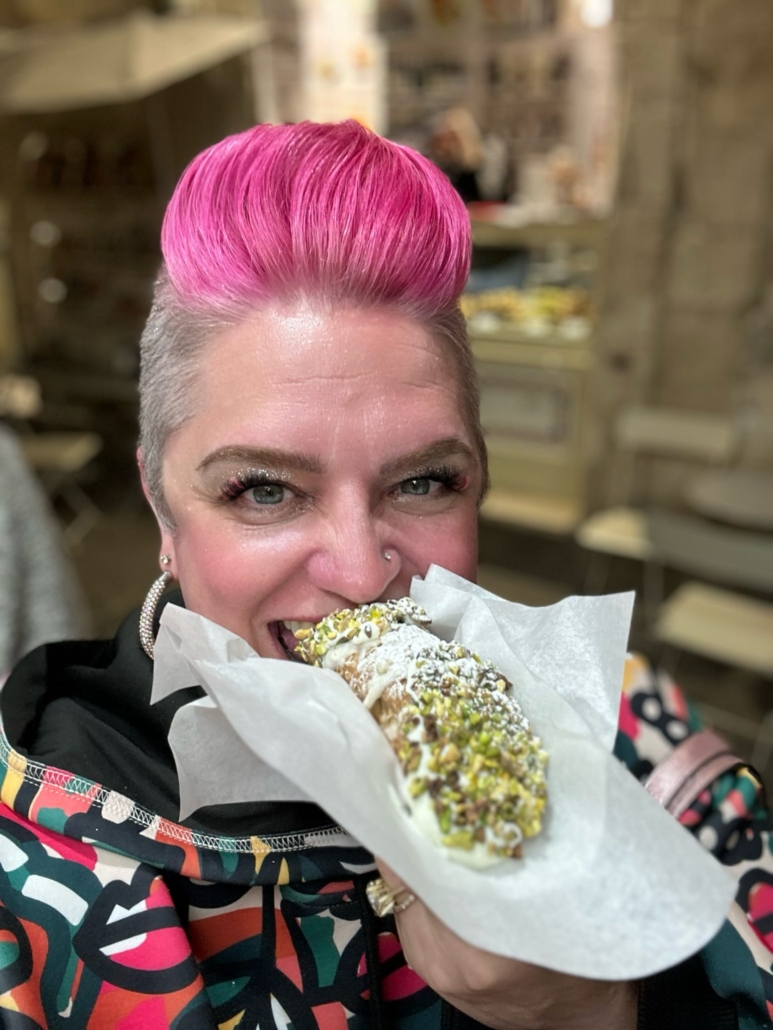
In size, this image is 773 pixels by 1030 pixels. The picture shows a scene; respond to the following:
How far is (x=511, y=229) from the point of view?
455cm

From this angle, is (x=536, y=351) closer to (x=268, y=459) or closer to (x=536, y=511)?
(x=536, y=511)

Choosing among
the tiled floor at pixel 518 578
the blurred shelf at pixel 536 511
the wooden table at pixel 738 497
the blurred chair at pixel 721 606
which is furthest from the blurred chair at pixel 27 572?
the blurred shelf at pixel 536 511

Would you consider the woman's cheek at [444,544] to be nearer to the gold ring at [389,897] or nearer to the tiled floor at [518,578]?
the gold ring at [389,897]

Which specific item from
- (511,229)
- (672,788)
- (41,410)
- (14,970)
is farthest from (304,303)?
(41,410)

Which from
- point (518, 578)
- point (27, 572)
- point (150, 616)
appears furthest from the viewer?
point (518, 578)

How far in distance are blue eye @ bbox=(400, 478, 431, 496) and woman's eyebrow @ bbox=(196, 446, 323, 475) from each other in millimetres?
115

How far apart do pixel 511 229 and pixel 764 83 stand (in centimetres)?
142

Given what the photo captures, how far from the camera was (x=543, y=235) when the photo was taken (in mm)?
4492

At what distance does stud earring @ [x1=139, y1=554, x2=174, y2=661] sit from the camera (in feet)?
3.33

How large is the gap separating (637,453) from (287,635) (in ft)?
13.0

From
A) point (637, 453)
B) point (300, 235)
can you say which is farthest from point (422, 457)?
point (637, 453)

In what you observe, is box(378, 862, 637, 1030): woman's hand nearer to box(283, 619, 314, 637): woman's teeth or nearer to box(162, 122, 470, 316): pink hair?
box(283, 619, 314, 637): woman's teeth

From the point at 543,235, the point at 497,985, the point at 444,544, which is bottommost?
the point at 497,985

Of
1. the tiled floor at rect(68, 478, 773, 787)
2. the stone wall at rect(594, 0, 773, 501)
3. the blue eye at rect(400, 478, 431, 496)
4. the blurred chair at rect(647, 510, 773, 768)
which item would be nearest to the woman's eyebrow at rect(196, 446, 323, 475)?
the blue eye at rect(400, 478, 431, 496)
